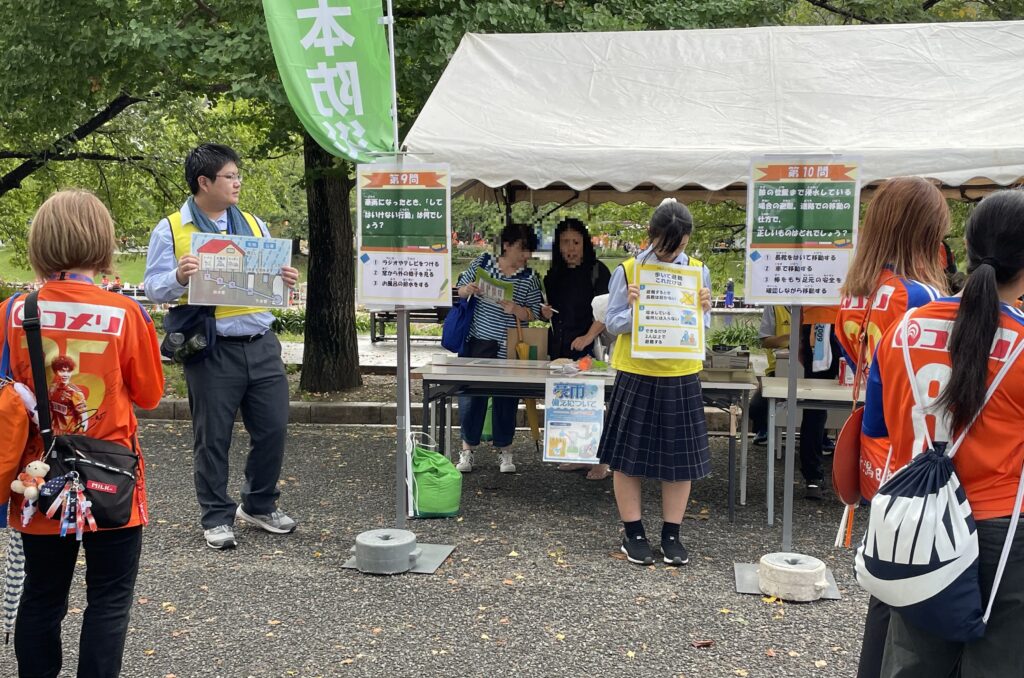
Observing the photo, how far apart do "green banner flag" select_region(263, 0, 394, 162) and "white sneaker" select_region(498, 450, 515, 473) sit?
8.85ft

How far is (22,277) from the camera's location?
26438 millimetres

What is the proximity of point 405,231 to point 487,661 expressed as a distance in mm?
2172

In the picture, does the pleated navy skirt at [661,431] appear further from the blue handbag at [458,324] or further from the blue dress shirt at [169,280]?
the blue handbag at [458,324]

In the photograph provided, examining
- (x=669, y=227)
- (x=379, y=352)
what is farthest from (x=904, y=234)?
(x=379, y=352)

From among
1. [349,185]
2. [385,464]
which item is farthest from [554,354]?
[349,185]

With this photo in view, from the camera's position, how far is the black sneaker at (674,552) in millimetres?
4871

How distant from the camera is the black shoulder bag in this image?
268 centimetres

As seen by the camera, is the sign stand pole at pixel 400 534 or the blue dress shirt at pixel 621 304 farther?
the blue dress shirt at pixel 621 304

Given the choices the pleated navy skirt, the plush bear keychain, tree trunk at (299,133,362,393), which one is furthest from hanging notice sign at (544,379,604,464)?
tree trunk at (299,133,362,393)

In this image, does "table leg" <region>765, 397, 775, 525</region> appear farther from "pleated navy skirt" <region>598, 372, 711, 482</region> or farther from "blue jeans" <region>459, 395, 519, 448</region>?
"blue jeans" <region>459, 395, 519, 448</region>

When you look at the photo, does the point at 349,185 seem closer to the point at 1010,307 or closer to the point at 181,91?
the point at 181,91

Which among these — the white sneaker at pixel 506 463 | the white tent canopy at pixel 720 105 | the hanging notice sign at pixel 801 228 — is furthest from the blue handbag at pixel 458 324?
the hanging notice sign at pixel 801 228

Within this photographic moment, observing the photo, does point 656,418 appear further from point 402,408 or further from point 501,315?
point 501,315

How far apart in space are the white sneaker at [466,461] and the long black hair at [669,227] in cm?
266
